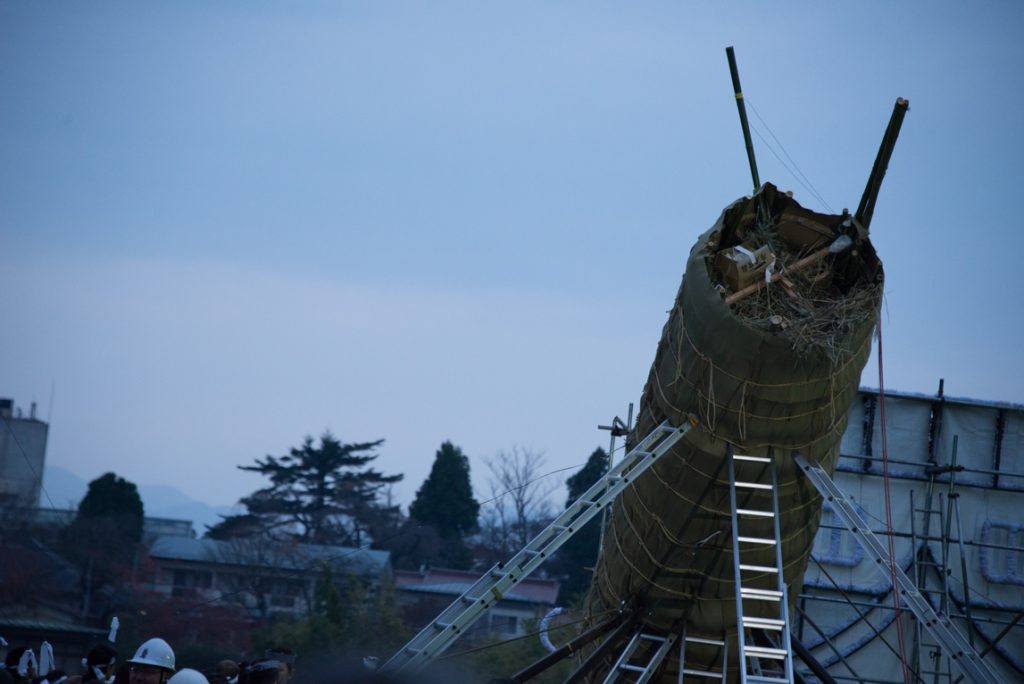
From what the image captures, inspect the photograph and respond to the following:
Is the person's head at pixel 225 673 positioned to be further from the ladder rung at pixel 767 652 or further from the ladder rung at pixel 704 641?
the ladder rung at pixel 767 652

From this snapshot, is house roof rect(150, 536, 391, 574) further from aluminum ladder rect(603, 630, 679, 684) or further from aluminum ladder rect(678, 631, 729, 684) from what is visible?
aluminum ladder rect(678, 631, 729, 684)

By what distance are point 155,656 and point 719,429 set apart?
3373 millimetres

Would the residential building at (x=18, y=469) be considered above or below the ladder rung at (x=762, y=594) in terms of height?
above

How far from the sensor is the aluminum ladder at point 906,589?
7117mm

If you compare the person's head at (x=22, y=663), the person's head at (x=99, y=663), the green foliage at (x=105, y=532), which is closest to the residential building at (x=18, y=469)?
the green foliage at (x=105, y=532)

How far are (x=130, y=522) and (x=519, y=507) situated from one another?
1130 cm

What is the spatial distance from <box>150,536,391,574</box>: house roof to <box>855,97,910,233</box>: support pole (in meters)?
25.2

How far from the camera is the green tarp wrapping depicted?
22.2ft

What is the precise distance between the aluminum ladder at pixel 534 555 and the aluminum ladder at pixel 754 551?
1.47 ft

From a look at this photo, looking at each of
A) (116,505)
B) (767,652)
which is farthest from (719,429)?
(116,505)

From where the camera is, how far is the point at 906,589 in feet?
24.2

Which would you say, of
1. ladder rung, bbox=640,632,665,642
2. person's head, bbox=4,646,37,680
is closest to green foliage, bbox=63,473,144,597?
person's head, bbox=4,646,37,680

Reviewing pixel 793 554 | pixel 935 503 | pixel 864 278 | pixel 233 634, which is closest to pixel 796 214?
pixel 864 278

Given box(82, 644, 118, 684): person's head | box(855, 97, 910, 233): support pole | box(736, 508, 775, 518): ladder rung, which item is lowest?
box(82, 644, 118, 684): person's head
